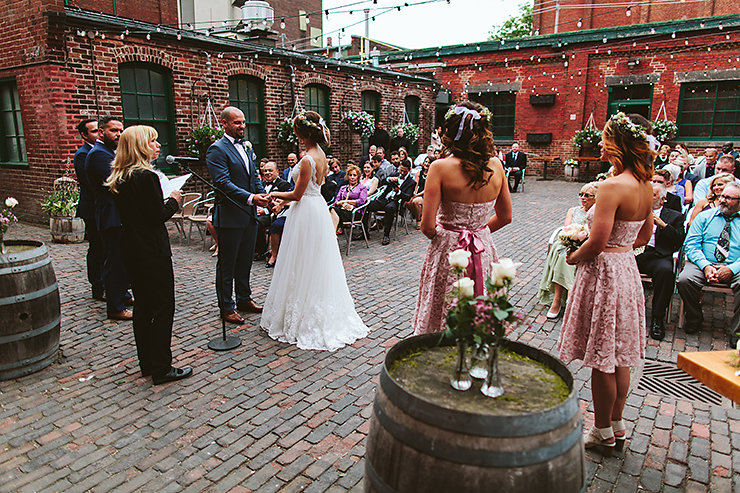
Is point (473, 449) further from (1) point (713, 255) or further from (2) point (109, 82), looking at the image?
(2) point (109, 82)

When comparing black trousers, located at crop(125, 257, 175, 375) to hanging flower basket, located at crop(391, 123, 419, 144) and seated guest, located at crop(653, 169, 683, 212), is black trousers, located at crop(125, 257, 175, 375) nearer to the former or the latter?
seated guest, located at crop(653, 169, 683, 212)

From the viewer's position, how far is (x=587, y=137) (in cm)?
1858

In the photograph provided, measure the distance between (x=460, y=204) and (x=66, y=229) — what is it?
27.4 feet

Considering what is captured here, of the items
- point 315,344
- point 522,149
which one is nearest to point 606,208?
point 315,344

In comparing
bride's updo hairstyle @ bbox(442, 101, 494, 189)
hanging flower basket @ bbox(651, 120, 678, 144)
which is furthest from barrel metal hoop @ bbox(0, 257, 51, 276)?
hanging flower basket @ bbox(651, 120, 678, 144)

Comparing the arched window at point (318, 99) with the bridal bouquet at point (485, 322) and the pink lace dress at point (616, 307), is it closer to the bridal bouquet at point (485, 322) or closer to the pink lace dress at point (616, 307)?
the pink lace dress at point (616, 307)

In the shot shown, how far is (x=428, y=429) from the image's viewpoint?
1666 mm

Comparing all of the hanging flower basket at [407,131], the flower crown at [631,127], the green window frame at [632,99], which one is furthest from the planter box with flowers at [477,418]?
the green window frame at [632,99]

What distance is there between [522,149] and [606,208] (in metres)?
19.8

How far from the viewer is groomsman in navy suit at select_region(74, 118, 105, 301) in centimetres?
560

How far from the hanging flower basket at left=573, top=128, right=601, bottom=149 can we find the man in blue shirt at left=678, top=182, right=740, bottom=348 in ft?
47.3

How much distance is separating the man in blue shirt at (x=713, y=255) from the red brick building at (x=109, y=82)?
32.9 ft

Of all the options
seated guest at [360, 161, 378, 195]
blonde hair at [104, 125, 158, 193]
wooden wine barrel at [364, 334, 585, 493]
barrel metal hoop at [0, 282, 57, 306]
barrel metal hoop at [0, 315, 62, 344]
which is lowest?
barrel metal hoop at [0, 315, 62, 344]

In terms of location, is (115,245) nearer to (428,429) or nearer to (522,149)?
(428,429)
